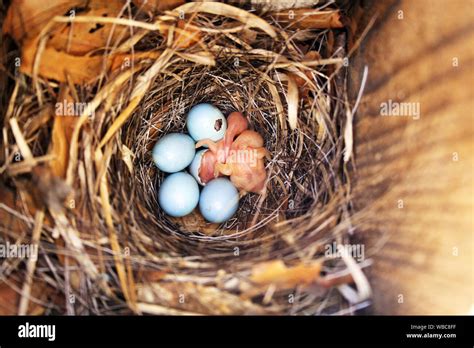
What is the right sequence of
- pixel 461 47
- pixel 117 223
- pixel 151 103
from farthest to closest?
pixel 151 103 → pixel 117 223 → pixel 461 47

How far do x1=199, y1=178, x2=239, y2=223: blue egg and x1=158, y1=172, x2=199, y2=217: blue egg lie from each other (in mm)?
27

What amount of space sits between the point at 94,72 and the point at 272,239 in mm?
488

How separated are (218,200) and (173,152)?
0.15 meters

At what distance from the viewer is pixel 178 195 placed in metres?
1.03

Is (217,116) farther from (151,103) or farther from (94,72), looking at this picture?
(94,72)

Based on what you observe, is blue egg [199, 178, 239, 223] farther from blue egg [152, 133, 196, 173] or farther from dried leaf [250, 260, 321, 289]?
dried leaf [250, 260, 321, 289]

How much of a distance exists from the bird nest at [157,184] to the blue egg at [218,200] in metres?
0.06

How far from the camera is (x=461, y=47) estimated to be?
77cm

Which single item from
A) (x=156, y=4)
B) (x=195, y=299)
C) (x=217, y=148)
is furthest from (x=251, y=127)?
(x=195, y=299)

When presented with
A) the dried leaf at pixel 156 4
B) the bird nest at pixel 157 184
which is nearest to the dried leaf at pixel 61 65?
the bird nest at pixel 157 184

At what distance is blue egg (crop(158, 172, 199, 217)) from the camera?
40.8 inches

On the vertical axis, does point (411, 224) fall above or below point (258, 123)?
below

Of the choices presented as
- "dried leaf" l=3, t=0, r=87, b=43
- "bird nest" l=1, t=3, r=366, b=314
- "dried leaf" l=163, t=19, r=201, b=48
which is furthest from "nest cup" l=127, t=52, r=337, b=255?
"dried leaf" l=3, t=0, r=87, b=43

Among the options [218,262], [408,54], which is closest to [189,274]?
[218,262]
